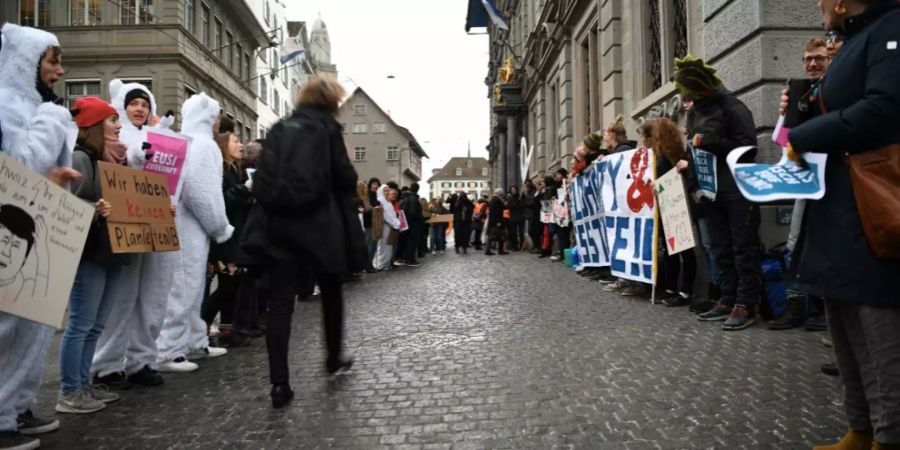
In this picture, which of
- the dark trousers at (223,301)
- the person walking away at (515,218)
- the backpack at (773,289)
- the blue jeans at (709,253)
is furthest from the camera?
the person walking away at (515,218)

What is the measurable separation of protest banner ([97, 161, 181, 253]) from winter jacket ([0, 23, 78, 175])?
0.56 metres

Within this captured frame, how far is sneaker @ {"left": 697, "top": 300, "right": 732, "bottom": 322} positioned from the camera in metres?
5.96

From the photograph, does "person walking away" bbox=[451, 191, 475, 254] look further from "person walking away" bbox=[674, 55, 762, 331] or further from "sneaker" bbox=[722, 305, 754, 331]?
"sneaker" bbox=[722, 305, 754, 331]

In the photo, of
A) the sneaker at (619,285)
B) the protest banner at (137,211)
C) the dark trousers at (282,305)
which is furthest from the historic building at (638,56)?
the protest banner at (137,211)

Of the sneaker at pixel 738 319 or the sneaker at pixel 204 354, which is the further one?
the sneaker at pixel 738 319

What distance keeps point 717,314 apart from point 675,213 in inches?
45.1

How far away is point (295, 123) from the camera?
3.87 meters

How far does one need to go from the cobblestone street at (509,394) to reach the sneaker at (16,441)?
104mm

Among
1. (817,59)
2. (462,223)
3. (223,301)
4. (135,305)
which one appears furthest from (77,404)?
(462,223)

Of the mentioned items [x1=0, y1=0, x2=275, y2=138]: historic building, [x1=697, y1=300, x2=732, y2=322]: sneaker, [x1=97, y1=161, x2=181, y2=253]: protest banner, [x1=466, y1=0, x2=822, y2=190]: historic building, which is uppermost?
[x1=0, y1=0, x2=275, y2=138]: historic building

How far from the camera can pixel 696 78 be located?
5.95m

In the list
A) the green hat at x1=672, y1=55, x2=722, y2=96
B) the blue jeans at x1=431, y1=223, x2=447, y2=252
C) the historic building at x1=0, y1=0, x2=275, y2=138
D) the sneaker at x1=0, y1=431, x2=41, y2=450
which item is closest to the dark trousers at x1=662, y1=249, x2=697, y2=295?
the green hat at x1=672, y1=55, x2=722, y2=96

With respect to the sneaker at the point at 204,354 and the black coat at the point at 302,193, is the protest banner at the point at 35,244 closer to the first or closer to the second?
the black coat at the point at 302,193

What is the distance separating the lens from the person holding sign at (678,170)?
647 cm
